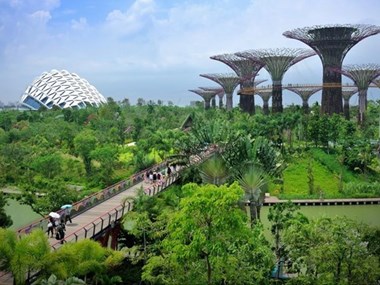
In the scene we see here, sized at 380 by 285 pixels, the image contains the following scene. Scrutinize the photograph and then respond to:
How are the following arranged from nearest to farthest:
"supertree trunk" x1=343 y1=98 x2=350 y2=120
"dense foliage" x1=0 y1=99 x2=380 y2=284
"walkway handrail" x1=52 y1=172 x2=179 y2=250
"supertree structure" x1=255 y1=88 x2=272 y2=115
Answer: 1. "dense foliage" x1=0 y1=99 x2=380 y2=284
2. "walkway handrail" x1=52 y1=172 x2=179 y2=250
3. "supertree trunk" x1=343 y1=98 x2=350 y2=120
4. "supertree structure" x1=255 y1=88 x2=272 y2=115

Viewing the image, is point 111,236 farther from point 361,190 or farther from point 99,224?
point 361,190

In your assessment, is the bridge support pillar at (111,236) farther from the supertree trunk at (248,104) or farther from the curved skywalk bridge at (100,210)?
the supertree trunk at (248,104)

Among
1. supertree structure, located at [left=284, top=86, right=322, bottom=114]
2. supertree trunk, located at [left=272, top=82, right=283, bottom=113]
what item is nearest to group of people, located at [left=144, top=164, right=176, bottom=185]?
supertree trunk, located at [left=272, top=82, right=283, bottom=113]

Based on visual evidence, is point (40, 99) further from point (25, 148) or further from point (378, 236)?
point (378, 236)

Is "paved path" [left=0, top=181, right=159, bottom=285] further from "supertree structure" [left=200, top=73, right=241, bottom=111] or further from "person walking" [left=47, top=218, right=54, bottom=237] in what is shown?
"supertree structure" [left=200, top=73, right=241, bottom=111]

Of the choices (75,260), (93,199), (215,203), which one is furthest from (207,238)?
(93,199)

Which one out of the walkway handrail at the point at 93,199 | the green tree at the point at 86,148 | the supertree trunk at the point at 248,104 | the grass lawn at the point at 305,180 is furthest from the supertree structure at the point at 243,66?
the walkway handrail at the point at 93,199
